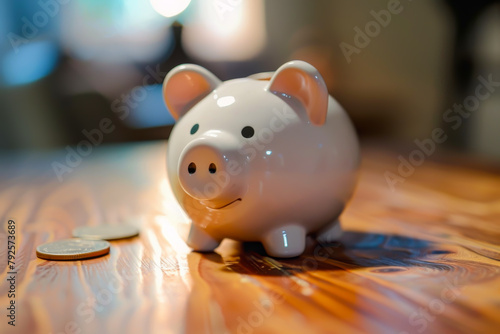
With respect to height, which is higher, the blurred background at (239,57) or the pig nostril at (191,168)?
the blurred background at (239,57)

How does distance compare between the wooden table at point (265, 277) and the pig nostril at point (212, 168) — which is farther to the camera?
the pig nostril at point (212, 168)

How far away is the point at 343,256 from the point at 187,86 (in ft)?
1.53

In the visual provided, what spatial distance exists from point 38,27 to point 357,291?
2.96 meters

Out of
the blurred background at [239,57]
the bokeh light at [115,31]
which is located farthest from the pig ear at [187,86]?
the bokeh light at [115,31]

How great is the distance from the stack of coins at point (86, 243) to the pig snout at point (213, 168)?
272 millimetres

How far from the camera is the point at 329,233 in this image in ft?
3.97

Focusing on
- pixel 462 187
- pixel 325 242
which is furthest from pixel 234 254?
pixel 462 187

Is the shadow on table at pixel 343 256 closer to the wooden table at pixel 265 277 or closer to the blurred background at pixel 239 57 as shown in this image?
the wooden table at pixel 265 277

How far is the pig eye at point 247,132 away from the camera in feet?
3.20

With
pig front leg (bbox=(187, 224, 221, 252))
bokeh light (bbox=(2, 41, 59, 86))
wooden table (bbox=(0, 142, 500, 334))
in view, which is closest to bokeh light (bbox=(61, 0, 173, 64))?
bokeh light (bbox=(2, 41, 59, 86))

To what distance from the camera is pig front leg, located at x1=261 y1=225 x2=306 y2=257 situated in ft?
3.40

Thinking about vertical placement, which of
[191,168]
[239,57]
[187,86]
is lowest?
[191,168]

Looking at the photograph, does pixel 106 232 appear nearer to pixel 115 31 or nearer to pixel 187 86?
pixel 187 86

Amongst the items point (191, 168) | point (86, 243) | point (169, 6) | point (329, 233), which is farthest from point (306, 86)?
point (169, 6)
